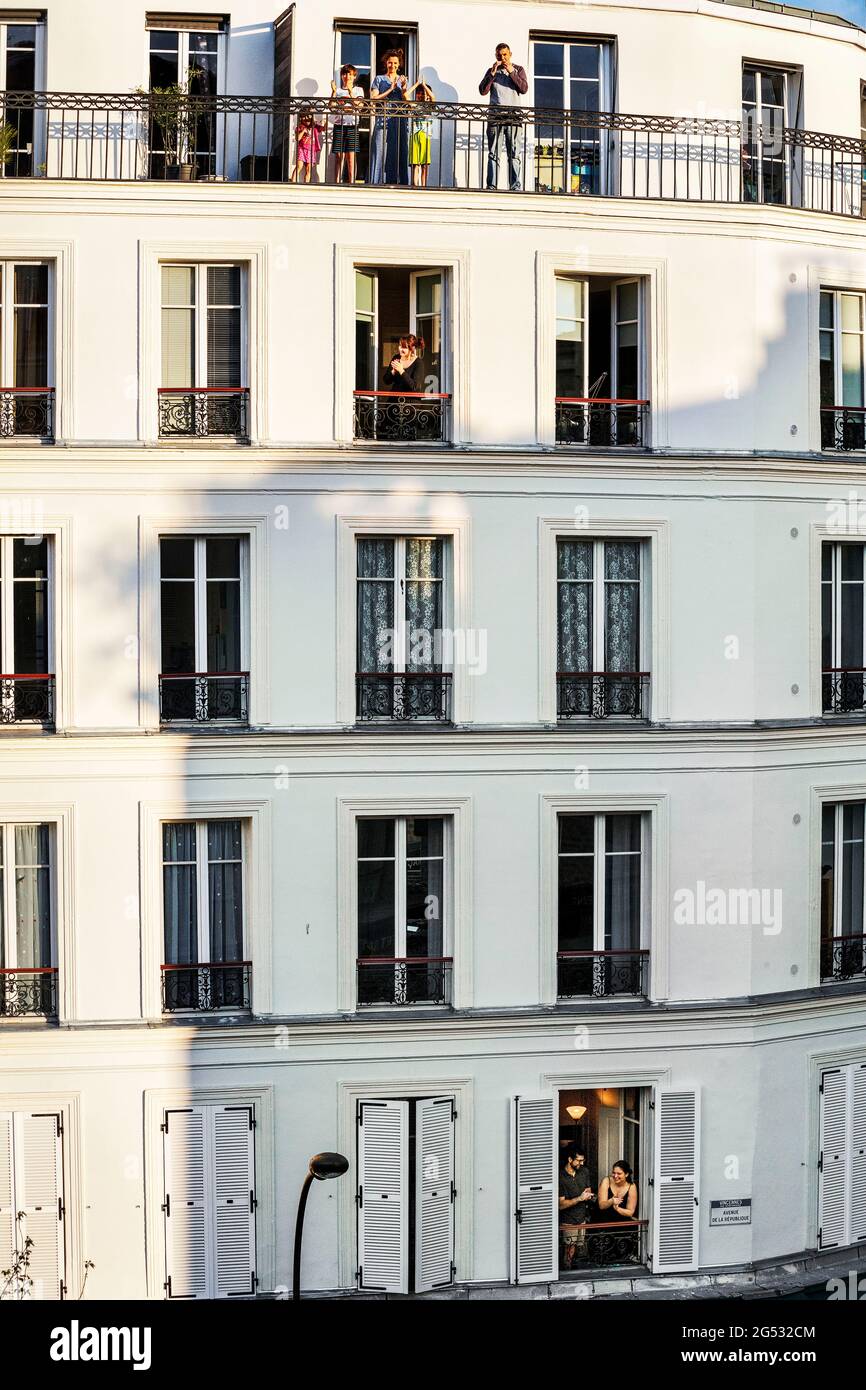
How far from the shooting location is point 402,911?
25422mm

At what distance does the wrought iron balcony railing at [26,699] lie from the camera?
968 inches

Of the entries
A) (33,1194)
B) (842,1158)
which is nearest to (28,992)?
(33,1194)

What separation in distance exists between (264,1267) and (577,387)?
12974 mm

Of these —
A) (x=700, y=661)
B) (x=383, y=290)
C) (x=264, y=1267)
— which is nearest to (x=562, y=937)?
(x=700, y=661)

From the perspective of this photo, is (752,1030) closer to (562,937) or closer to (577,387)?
(562,937)

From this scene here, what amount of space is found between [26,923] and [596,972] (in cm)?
798

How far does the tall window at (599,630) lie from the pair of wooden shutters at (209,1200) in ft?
24.3

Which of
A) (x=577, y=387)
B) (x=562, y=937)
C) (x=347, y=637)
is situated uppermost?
(x=577, y=387)

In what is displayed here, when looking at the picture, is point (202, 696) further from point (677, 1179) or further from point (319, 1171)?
point (677, 1179)

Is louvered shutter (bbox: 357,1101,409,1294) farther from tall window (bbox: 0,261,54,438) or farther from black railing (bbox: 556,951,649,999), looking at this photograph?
tall window (bbox: 0,261,54,438)

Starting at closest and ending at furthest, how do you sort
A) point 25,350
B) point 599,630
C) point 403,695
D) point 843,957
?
1. point 25,350
2. point 403,695
3. point 599,630
4. point 843,957

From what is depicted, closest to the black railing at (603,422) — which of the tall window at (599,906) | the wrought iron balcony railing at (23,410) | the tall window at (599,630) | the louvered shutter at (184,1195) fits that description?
the tall window at (599,630)

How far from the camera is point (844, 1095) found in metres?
27.4

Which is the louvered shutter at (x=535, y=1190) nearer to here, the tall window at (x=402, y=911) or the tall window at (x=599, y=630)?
the tall window at (x=402, y=911)
